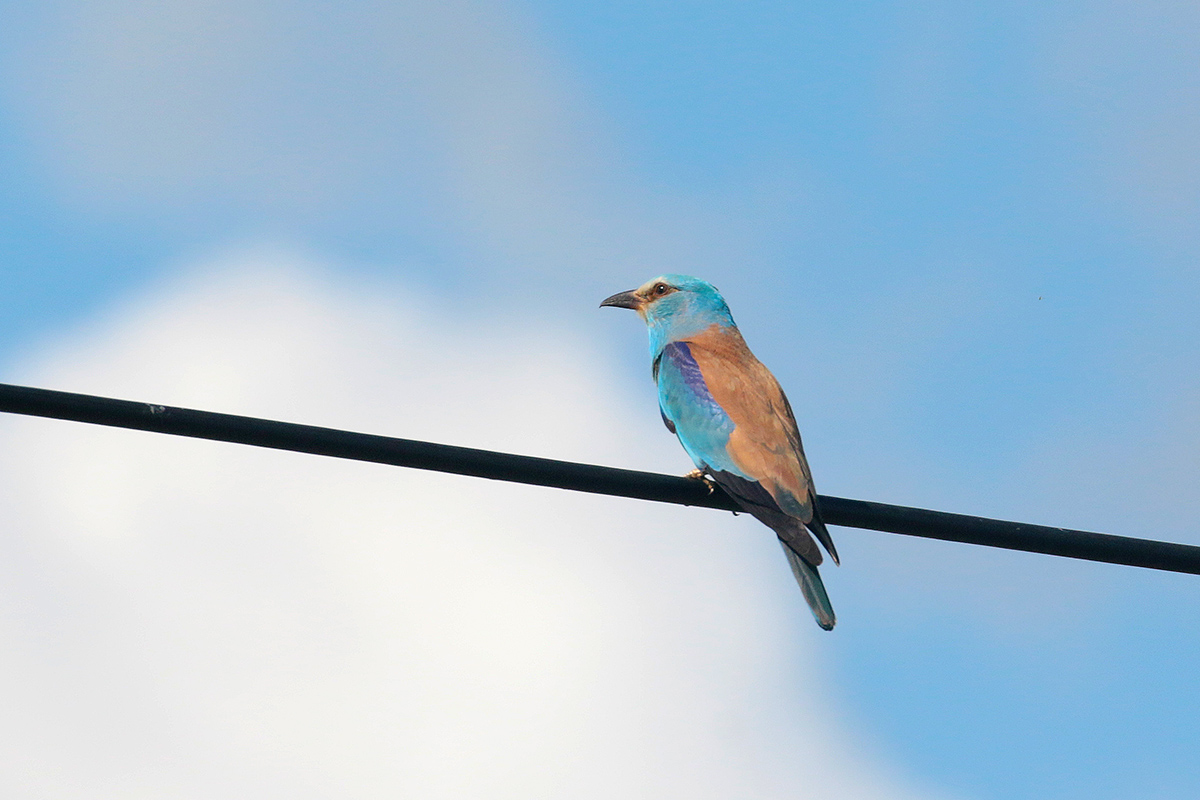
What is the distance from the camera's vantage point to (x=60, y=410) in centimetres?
388

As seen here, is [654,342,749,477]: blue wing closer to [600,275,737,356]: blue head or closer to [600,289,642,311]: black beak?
[600,275,737,356]: blue head

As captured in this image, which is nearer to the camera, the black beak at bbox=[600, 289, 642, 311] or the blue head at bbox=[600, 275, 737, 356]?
the blue head at bbox=[600, 275, 737, 356]

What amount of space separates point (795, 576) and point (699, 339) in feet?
8.59

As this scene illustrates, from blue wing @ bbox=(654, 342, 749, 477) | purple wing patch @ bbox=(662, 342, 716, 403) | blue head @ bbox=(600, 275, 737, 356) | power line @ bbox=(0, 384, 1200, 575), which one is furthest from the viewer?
blue head @ bbox=(600, 275, 737, 356)

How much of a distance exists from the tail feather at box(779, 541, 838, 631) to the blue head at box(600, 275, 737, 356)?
2.82 metres

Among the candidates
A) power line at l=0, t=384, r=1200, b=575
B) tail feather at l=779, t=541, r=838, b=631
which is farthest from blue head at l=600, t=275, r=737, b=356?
power line at l=0, t=384, r=1200, b=575

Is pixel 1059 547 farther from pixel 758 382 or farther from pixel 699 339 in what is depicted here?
pixel 699 339

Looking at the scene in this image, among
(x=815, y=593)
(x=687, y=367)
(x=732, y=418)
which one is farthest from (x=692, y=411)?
(x=815, y=593)

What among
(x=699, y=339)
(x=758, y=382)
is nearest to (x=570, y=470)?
(x=758, y=382)

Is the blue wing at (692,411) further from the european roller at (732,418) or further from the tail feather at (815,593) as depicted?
the tail feather at (815,593)

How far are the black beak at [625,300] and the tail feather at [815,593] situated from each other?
4.01 m

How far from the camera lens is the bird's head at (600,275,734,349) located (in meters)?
9.30

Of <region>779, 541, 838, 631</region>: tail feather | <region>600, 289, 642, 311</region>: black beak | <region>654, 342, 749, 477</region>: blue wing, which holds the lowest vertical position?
<region>779, 541, 838, 631</region>: tail feather

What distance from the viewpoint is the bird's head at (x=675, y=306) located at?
366 inches
